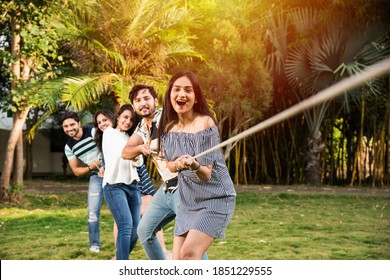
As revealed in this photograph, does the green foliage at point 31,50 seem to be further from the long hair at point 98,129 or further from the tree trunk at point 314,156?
the tree trunk at point 314,156

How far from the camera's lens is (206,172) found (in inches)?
126

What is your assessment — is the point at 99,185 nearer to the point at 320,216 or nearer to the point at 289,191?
the point at 320,216

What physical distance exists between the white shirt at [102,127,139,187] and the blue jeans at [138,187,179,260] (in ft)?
2.02

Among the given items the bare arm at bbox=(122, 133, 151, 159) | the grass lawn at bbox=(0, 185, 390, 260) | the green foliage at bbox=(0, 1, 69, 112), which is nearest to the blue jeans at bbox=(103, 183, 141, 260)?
the bare arm at bbox=(122, 133, 151, 159)

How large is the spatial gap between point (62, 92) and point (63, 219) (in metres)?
2.00

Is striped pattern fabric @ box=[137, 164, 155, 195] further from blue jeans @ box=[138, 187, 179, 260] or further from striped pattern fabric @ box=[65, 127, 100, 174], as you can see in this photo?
blue jeans @ box=[138, 187, 179, 260]

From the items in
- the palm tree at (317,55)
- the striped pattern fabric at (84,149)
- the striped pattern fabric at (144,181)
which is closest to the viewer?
the striped pattern fabric at (144,181)

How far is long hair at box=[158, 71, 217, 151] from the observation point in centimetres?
331

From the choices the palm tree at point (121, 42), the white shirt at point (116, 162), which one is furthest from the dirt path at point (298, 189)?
the white shirt at point (116, 162)

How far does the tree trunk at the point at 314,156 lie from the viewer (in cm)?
1297

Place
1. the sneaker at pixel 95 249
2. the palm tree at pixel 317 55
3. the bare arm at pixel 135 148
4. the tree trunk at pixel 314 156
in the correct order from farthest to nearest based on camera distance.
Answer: the tree trunk at pixel 314 156 < the palm tree at pixel 317 55 < the sneaker at pixel 95 249 < the bare arm at pixel 135 148

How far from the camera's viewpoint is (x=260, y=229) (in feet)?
25.2

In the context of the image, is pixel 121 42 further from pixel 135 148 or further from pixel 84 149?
pixel 135 148
